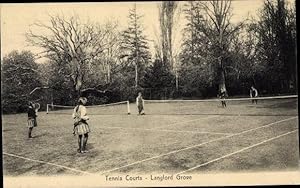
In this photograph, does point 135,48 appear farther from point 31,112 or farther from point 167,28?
point 31,112

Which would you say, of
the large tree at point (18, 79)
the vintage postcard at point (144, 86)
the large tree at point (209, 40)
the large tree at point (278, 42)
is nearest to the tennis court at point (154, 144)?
the vintage postcard at point (144, 86)

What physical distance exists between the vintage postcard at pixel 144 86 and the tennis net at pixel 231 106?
39mm

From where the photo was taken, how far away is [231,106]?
7605mm

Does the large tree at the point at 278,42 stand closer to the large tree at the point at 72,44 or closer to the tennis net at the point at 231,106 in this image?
the tennis net at the point at 231,106

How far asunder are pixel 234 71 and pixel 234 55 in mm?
232

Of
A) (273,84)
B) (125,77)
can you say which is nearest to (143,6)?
(125,77)

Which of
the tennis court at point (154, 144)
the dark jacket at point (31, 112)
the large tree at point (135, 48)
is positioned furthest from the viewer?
the dark jacket at point (31, 112)

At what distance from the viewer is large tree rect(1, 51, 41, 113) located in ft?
21.0

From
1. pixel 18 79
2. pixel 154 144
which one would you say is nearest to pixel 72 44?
pixel 18 79

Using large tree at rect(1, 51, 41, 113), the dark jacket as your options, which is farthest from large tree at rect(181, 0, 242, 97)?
the dark jacket

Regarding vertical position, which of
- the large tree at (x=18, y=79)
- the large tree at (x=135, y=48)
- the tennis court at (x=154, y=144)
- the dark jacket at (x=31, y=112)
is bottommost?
the tennis court at (x=154, y=144)

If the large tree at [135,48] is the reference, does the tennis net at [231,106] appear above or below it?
below

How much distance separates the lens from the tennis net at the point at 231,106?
6.43m

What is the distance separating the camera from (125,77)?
6.73 metres
